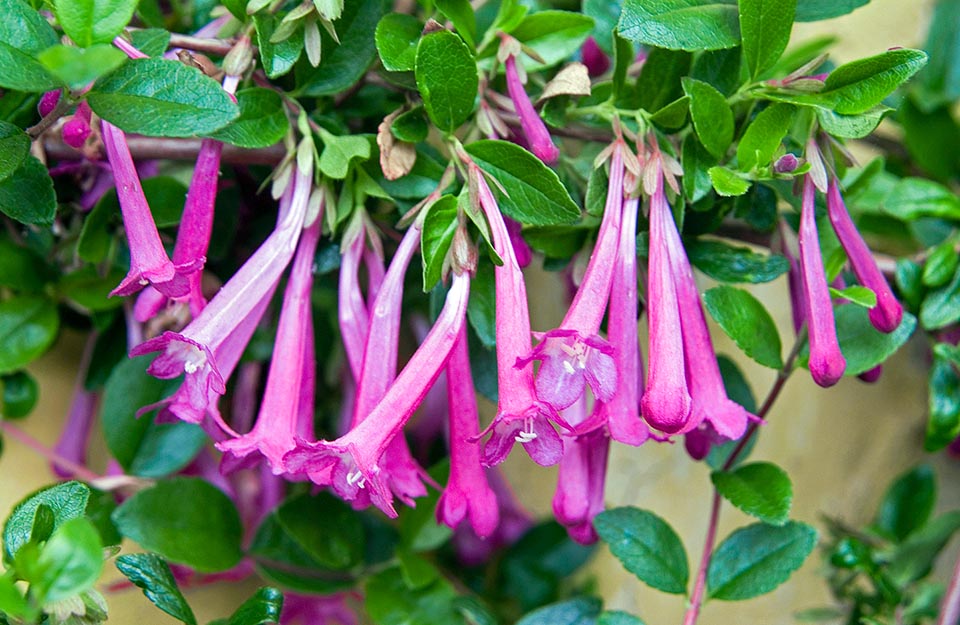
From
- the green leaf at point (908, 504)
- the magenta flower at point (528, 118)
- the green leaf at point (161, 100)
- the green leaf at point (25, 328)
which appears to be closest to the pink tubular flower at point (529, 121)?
the magenta flower at point (528, 118)

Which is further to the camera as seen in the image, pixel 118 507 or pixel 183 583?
pixel 183 583

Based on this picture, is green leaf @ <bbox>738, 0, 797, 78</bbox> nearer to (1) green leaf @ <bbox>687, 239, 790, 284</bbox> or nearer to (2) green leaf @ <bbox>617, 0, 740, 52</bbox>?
(2) green leaf @ <bbox>617, 0, 740, 52</bbox>

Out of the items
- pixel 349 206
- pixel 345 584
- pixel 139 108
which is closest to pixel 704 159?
pixel 349 206

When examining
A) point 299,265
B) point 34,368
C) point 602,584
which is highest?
point 299,265

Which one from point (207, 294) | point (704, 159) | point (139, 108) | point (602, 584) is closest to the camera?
point (139, 108)

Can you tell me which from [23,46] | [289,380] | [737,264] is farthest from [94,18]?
[737,264]

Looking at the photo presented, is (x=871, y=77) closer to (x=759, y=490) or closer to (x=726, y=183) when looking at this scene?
(x=726, y=183)

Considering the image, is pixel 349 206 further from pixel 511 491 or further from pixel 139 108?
pixel 511 491
